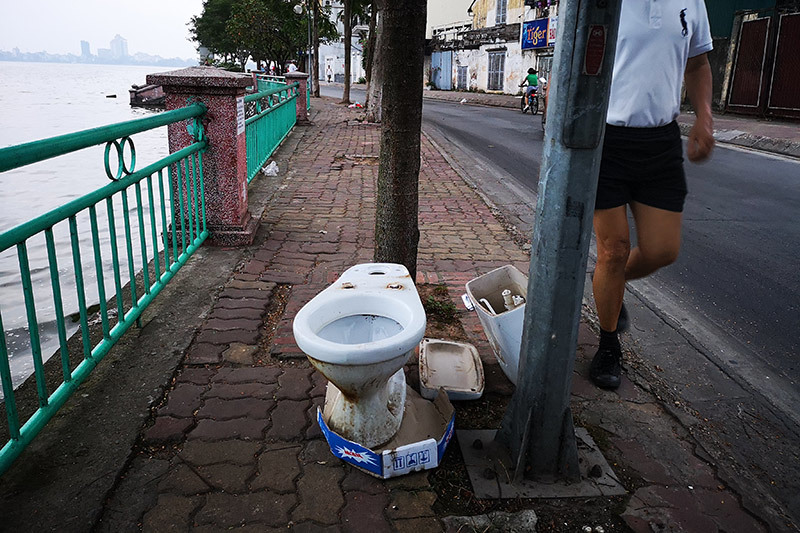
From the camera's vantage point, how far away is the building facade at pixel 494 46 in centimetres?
3164

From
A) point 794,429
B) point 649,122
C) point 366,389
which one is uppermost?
point 649,122

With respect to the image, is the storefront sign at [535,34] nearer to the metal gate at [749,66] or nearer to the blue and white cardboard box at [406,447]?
the metal gate at [749,66]

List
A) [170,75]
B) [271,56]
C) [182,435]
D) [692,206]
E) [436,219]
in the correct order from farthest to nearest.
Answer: [271,56]
[692,206]
[436,219]
[170,75]
[182,435]

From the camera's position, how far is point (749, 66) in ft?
61.5

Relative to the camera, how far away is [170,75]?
14.4 ft

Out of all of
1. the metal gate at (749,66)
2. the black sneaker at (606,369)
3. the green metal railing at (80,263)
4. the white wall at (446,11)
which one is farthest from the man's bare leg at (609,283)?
the white wall at (446,11)

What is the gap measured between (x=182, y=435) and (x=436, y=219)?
4042 mm

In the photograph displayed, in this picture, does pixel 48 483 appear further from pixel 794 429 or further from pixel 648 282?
pixel 648 282

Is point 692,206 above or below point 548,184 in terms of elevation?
below

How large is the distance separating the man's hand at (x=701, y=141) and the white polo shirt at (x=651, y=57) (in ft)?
0.80

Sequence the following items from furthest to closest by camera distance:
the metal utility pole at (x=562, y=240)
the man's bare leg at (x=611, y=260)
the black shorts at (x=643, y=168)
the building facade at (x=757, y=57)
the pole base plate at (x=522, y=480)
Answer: the building facade at (x=757, y=57) < the man's bare leg at (x=611, y=260) < the black shorts at (x=643, y=168) < the pole base plate at (x=522, y=480) < the metal utility pole at (x=562, y=240)

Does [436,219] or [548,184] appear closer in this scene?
[548,184]

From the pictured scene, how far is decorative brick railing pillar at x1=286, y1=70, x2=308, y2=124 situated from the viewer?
1466 centimetres

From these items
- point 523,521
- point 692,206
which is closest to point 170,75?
point 523,521
